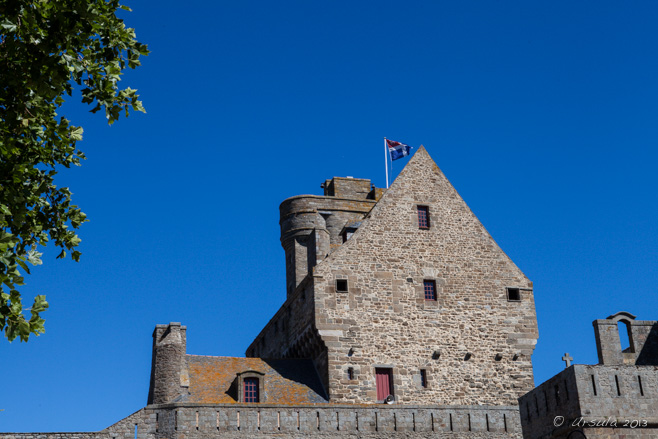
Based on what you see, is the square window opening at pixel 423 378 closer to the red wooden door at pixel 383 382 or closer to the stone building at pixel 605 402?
the red wooden door at pixel 383 382

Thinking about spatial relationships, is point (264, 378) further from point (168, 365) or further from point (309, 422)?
point (168, 365)

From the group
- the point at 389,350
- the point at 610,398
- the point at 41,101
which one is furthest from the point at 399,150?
the point at 41,101

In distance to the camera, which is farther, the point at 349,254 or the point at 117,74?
the point at 349,254

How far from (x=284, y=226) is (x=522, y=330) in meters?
13.5

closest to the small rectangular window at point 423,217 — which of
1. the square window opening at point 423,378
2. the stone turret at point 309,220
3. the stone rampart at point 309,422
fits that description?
the stone turret at point 309,220

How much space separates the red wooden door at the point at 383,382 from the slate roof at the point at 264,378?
2.14m

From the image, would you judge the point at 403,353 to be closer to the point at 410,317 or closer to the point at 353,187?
the point at 410,317

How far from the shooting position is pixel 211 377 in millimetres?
30609

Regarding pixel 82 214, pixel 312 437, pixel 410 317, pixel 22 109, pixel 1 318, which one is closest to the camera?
pixel 1 318

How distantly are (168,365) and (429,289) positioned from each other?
10773 millimetres

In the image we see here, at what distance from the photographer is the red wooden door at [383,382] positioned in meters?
31.0

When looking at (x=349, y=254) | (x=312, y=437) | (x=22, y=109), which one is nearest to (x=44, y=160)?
(x=22, y=109)

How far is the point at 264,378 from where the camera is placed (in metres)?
30.2

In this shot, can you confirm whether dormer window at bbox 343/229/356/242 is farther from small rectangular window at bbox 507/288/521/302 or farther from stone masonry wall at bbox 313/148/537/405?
small rectangular window at bbox 507/288/521/302
